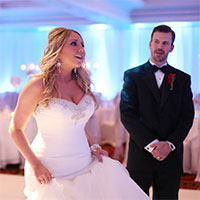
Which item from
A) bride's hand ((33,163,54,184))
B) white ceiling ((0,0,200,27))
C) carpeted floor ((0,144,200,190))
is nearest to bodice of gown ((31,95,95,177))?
bride's hand ((33,163,54,184))

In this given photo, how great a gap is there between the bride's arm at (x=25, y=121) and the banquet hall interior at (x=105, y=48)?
2.92 m

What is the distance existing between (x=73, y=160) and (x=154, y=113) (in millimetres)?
776

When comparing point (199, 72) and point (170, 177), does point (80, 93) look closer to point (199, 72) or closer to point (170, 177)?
point (170, 177)

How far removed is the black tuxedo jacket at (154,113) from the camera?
2760mm

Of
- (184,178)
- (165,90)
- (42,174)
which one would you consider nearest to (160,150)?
(165,90)

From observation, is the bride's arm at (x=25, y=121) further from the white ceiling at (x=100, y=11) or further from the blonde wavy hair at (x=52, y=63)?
the white ceiling at (x=100, y=11)

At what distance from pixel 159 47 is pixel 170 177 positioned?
987 mm

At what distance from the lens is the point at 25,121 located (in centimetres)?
219

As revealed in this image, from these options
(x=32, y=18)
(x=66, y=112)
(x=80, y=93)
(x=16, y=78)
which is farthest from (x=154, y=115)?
(x=32, y=18)

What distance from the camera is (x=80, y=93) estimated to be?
8.25 feet

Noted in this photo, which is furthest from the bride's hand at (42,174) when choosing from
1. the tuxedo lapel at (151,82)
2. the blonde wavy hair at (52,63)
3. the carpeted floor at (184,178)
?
the carpeted floor at (184,178)

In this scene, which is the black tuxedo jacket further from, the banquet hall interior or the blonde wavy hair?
the banquet hall interior

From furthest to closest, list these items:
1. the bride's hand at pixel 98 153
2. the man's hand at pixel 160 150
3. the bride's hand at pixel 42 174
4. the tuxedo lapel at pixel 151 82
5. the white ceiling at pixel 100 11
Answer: the white ceiling at pixel 100 11
the tuxedo lapel at pixel 151 82
the man's hand at pixel 160 150
the bride's hand at pixel 98 153
the bride's hand at pixel 42 174

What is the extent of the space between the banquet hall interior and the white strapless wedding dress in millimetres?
2772
